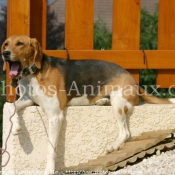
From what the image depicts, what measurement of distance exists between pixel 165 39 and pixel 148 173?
226 centimetres

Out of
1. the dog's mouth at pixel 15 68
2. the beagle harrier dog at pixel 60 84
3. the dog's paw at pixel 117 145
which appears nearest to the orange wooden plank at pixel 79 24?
the beagle harrier dog at pixel 60 84

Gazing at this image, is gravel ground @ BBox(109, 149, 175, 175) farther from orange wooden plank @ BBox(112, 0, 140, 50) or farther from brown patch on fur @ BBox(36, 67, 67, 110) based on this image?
orange wooden plank @ BBox(112, 0, 140, 50)

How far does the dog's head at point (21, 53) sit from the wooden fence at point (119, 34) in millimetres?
697

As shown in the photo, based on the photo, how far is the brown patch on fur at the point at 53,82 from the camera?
682 centimetres

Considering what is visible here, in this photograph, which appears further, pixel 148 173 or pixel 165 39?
pixel 165 39

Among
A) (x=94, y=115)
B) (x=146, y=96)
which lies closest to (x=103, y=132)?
(x=94, y=115)

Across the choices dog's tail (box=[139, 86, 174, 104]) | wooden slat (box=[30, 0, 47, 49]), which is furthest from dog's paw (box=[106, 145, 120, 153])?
wooden slat (box=[30, 0, 47, 49])

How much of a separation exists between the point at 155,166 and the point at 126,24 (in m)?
2.14

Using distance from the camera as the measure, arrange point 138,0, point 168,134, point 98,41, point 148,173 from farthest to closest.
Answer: point 98,41
point 138,0
point 168,134
point 148,173

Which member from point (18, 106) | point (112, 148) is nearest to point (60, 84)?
point (18, 106)

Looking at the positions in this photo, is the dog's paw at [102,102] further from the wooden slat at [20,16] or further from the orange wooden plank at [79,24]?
the wooden slat at [20,16]

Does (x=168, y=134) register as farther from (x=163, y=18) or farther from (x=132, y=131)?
(x=163, y=18)

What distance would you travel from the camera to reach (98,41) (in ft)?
45.8

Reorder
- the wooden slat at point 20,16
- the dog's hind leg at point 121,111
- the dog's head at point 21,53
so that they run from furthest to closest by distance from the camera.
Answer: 1. the wooden slat at point 20,16
2. the dog's hind leg at point 121,111
3. the dog's head at point 21,53
